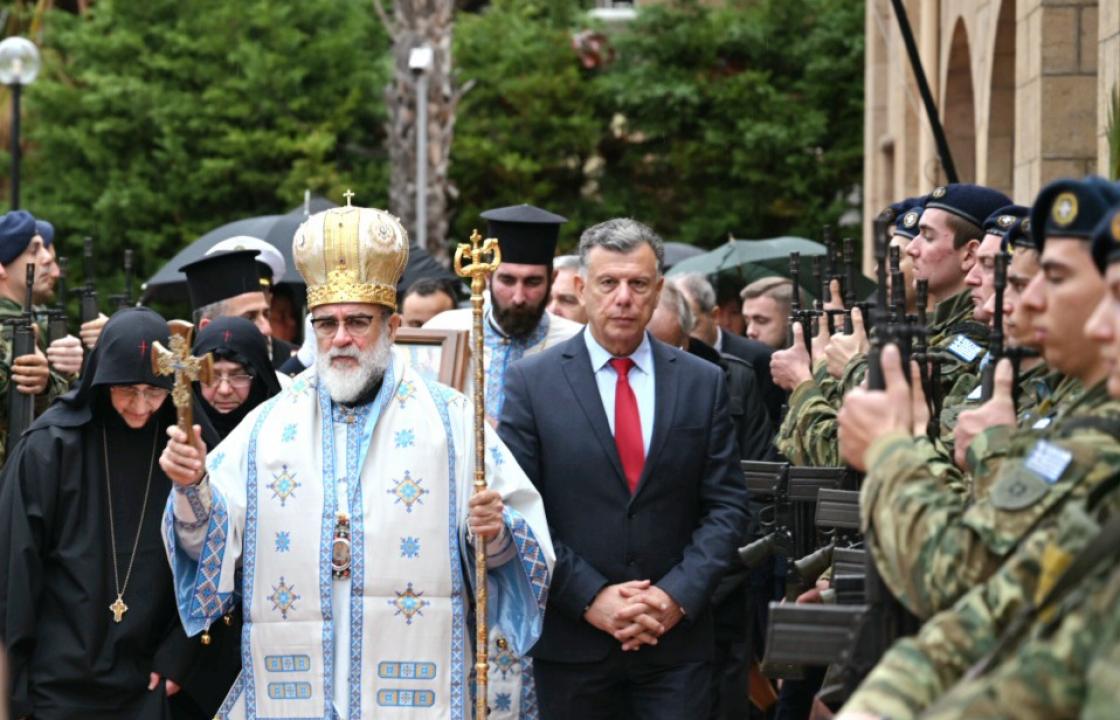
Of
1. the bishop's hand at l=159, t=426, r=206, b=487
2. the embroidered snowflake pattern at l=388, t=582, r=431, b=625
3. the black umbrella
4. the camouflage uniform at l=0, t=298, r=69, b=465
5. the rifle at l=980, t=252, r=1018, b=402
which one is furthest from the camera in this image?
the black umbrella

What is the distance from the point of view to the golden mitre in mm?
7191

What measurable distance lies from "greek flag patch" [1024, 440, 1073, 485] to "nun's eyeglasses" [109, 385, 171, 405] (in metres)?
3.72

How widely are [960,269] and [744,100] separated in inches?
703

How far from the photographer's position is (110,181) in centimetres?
2578

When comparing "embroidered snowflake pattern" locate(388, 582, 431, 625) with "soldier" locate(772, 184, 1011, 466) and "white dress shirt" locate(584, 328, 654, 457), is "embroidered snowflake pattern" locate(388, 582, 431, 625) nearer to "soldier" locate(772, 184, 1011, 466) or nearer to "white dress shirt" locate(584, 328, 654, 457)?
"white dress shirt" locate(584, 328, 654, 457)

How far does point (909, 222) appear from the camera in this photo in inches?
332

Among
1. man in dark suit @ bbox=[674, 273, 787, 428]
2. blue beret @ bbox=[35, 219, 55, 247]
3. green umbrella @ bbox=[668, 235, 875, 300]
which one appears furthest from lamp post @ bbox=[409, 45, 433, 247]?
blue beret @ bbox=[35, 219, 55, 247]

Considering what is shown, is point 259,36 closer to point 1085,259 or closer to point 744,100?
point 744,100

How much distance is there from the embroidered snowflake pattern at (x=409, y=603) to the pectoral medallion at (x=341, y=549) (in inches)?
7.5

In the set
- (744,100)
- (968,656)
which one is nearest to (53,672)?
(968,656)

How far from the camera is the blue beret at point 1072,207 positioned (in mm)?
4621

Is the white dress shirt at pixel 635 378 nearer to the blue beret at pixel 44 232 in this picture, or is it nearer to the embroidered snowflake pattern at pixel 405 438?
the embroidered snowflake pattern at pixel 405 438

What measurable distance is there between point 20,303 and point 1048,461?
20.6ft

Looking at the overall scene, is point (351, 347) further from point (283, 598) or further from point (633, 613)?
point (633, 613)
